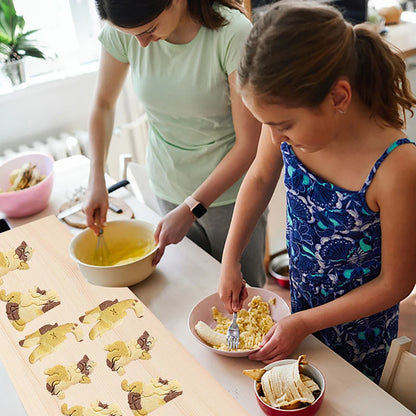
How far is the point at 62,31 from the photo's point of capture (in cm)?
261

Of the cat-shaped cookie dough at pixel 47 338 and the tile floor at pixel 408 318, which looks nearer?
the cat-shaped cookie dough at pixel 47 338

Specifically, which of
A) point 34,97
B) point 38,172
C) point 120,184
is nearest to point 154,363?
point 120,184

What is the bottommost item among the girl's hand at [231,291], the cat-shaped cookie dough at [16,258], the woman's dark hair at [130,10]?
the girl's hand at [231,291]

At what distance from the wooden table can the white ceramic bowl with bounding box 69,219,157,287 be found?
57 mm

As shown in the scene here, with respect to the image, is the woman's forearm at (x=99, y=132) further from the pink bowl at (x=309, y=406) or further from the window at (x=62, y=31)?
the window at (x=62, y=31)

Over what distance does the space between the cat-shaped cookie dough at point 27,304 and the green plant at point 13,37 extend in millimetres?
1535

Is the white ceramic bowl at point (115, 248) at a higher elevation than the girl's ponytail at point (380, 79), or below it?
below

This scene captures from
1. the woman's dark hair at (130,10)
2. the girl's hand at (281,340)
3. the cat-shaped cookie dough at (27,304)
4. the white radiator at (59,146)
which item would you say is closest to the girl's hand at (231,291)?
the girl's hand at (281,340)

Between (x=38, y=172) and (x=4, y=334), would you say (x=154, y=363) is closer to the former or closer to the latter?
(x=4, y=334)

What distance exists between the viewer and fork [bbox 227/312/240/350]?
1039 millimetres

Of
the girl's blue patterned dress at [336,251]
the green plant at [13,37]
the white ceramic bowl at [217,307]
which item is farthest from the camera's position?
the green plant at [13,37]

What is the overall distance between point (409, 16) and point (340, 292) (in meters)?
2.55

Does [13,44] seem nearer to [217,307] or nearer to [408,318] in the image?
[217,307]

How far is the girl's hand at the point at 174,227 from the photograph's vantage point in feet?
4.24
